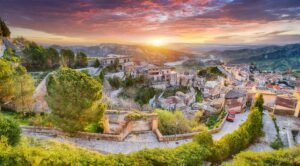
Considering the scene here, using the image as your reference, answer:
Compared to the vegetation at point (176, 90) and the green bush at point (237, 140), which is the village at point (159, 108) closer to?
the vegetation at point (176, 90)

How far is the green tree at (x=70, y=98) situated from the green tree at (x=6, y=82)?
20.2 feet

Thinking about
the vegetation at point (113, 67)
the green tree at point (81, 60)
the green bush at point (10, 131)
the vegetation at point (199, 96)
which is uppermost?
the green tree at point (81, 60)

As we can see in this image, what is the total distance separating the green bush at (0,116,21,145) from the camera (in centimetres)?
999

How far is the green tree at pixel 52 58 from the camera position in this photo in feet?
123

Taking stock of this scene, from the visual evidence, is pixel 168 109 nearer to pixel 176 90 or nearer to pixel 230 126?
pixel 230 126

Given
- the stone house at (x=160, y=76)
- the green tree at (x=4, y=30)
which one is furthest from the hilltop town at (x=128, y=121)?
the stone house at (x=160, y=76)

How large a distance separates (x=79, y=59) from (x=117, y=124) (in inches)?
1189

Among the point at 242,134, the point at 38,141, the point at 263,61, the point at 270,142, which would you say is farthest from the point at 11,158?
the point at 263,61

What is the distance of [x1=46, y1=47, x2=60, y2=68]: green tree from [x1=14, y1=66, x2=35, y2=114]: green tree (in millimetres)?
18661

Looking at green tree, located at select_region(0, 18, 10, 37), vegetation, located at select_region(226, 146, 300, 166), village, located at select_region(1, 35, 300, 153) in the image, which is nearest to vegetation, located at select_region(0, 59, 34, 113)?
village, located at select_region(1, 35, 300, 153)

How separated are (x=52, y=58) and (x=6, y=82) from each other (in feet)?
71.3

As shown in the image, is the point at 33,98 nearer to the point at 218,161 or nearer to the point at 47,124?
the point at 47,124

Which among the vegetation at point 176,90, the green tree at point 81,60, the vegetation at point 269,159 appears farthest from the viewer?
the vegetation at point 176,90

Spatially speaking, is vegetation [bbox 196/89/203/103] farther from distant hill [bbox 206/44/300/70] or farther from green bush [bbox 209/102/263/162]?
distant hill [bbox 206/44/300/70]
